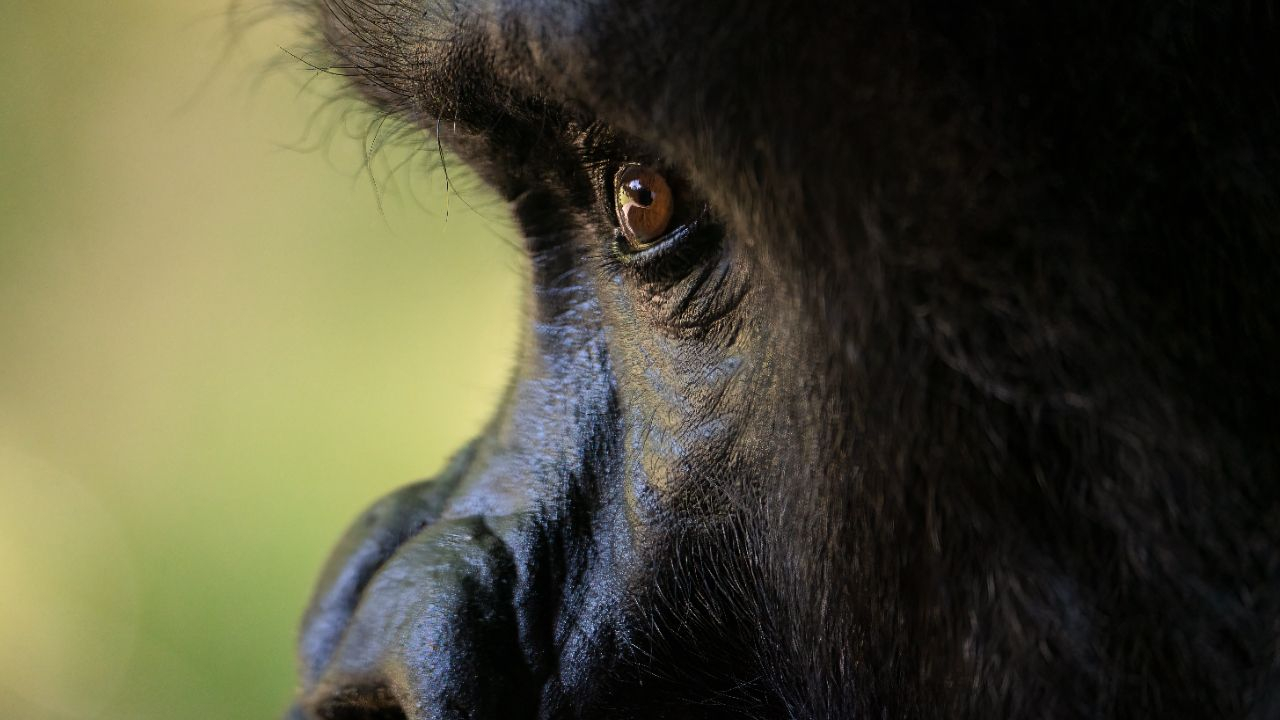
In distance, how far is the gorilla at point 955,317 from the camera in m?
0.66

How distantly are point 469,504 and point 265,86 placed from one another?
9.31ft

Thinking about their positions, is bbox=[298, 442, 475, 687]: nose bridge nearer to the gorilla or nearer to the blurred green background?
the gorilla

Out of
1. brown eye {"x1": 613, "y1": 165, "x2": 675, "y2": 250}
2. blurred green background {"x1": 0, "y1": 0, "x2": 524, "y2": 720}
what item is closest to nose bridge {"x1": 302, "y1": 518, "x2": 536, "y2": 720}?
brown eye {"x1": 613, "y1": 165, "x2": 675, "y2": 250}

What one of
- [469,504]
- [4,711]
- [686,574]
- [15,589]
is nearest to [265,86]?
[15,589]

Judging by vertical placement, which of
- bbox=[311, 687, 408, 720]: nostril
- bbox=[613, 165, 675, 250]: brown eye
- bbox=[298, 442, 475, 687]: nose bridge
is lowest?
bbox=[311, 687, 408, 720]: nostril

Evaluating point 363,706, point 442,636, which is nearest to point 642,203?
point 442,636

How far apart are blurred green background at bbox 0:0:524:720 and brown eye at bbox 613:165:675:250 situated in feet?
7.51

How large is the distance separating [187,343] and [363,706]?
8.39ft

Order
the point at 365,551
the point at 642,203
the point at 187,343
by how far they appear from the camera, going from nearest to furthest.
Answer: the point at 642,203 < the point at 365,551 < the point at 187,343

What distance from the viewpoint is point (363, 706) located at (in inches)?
41.8

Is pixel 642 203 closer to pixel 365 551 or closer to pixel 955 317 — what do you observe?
pixel 955 317

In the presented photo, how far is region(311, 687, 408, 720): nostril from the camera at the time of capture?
1033 millimetres

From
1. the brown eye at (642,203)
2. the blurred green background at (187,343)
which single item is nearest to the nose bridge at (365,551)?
the brown eye at (642,203)

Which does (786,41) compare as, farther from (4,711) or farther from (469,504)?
(4,711)
